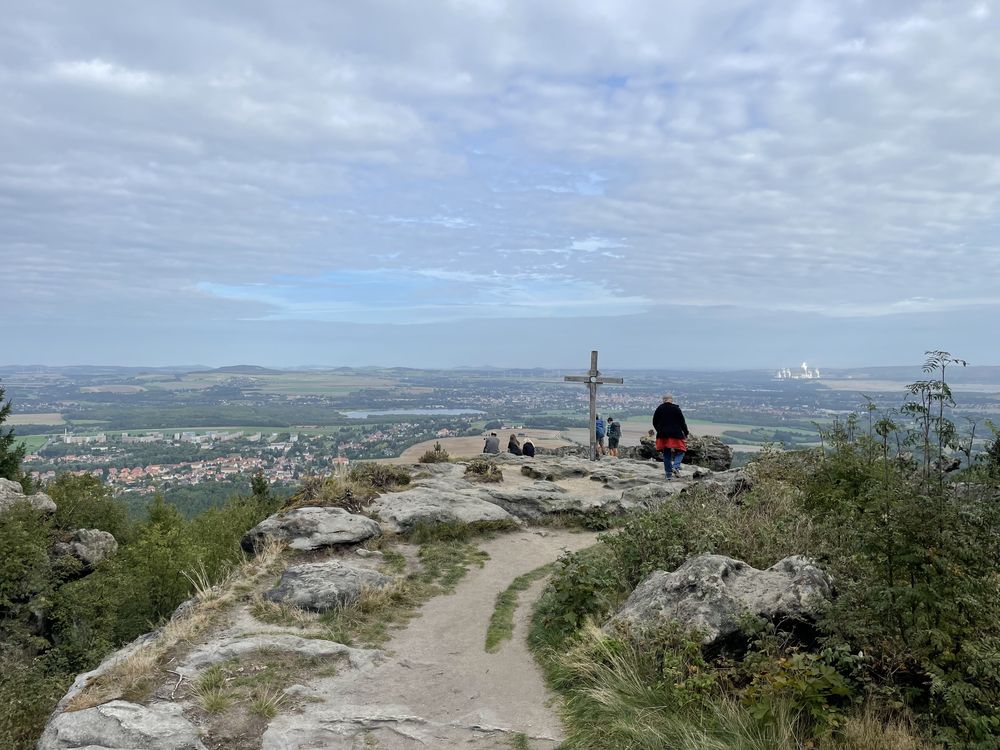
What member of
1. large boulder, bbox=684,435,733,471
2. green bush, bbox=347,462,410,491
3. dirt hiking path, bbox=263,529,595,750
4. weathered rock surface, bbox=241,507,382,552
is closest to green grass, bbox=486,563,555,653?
dirt hiking path, bbox=263,529,595,750

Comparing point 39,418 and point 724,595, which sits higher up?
point 724,595

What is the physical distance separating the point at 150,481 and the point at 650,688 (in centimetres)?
6012

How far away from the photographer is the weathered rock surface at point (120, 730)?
17.5 ft

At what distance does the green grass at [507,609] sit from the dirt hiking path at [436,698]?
0.35 feet

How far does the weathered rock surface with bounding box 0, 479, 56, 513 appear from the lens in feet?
58.4

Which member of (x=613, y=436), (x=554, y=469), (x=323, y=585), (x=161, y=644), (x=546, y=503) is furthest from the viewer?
(x=613, y=436)

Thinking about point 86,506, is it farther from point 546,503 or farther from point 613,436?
point 613,436

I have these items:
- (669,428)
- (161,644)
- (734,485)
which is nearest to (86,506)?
(161,644)

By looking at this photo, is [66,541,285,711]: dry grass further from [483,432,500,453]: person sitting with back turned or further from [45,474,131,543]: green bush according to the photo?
[483,432,500,453]: person sitting with back turned

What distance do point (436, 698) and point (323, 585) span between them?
320 cm

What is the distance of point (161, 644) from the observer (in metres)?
7.48

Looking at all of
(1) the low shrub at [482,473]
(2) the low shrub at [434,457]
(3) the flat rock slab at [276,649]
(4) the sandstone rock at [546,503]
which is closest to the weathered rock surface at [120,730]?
(3) the flat rock slab at [276,649]

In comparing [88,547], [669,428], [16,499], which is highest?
[669,428]

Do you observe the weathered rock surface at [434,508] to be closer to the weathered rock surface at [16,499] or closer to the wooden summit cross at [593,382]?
the wooden summit cross at [593,382]
